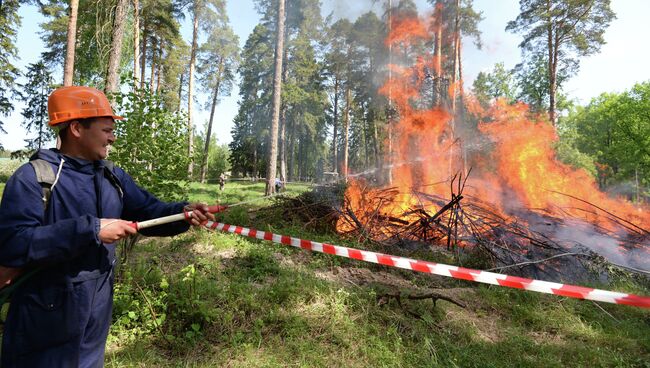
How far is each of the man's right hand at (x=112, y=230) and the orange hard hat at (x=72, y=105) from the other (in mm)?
653

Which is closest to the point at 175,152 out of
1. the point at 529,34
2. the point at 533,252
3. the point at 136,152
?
the point at 136,152

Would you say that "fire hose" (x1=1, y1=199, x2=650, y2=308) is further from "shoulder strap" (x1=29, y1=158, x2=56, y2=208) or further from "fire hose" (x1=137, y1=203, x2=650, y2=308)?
"shoulder strap" (x1=29, y1=158, x2=56, y2=208)

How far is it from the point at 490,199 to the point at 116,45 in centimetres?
1226

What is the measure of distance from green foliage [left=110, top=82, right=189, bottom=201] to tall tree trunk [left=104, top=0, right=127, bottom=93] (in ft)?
8.99

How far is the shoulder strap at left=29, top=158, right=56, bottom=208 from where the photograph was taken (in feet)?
5.27

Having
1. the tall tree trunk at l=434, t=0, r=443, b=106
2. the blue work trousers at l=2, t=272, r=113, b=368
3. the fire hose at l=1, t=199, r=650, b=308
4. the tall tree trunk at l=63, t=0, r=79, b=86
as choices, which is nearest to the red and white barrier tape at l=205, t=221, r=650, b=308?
the fire hose at l=1, t=199, r=650, b=308

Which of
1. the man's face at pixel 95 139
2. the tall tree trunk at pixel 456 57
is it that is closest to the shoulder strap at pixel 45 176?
the man's face at pixel 95 139

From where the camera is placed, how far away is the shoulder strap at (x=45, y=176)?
1607mm

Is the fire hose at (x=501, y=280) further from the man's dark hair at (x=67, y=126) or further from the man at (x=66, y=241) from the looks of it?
the man's dark hair at (x=67, y=126)

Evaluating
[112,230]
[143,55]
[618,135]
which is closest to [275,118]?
[112,230]

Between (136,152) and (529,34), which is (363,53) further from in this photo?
(136,152)

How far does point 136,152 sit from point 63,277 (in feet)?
12.3

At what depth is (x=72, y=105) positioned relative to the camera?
1793mm

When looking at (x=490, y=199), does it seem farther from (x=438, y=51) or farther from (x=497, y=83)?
(x=497, y=83)
